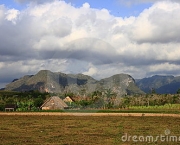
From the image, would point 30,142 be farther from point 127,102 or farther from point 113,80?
point 127,102

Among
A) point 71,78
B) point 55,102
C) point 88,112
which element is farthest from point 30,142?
point 55,102

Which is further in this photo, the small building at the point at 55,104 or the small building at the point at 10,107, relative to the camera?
the small building at the point at 10,107

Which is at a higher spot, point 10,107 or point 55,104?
point 55,104

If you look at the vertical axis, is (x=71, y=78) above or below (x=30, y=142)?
above

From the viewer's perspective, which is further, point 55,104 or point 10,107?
point 10,107

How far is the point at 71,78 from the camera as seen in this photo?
33.3 metres

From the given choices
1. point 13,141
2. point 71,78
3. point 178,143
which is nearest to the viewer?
point 178,143

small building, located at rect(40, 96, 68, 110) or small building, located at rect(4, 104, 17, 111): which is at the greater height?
small building, located at rect(40, 96, 68, 110)

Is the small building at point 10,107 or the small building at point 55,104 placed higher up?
the small building at point 55,104

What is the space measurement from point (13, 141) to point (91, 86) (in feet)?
59.4

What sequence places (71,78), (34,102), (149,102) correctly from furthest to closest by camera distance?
(149,102)
(34,102)
(71,78)

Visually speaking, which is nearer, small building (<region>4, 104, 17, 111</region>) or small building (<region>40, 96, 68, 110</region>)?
small building (<region>40, 96, 68, 110</region>)

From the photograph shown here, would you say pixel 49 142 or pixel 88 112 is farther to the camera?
pixel 88 112

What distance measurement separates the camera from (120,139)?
2081 cm
